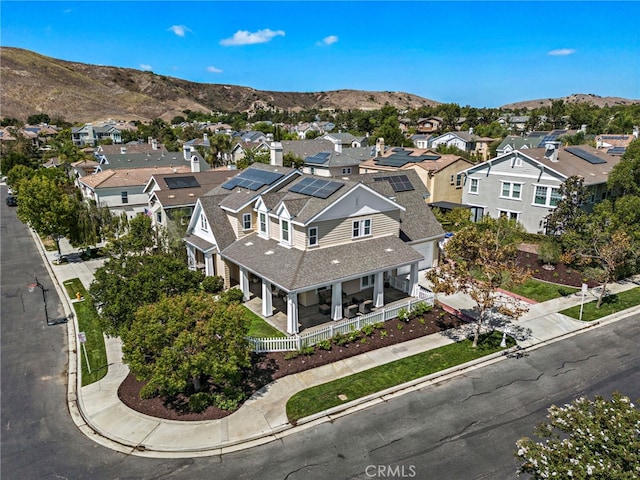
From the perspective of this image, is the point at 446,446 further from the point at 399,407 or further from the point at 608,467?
the point at 608,467

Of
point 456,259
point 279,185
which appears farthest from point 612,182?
point 279,185

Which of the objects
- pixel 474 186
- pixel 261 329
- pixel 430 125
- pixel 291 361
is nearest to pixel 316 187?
pixel 261 329

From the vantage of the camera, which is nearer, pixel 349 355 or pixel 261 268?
pixel 349 355

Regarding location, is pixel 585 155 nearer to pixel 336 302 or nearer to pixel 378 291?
pixel 378 291

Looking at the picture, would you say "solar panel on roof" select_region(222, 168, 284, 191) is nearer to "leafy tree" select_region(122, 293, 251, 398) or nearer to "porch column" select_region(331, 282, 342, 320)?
"porch column" select_region(331, 282, 342, 320)

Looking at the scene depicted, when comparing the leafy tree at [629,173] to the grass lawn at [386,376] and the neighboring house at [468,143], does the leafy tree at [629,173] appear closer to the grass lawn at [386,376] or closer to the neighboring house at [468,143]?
the grass lawn at [386,376]

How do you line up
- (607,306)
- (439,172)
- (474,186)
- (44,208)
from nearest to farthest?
(607,306), (44,208), (474,186), (439,172)

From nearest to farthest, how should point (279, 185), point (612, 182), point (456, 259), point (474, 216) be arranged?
point (456, 259), point (279, 185), point (612, 182), point (474, 216)
